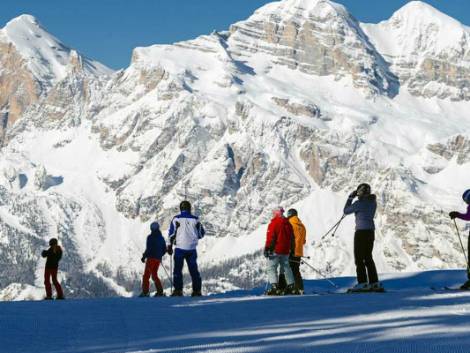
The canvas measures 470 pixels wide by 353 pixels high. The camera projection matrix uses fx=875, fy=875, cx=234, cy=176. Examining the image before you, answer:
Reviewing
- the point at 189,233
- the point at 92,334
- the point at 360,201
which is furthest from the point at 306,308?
the point at 189,233

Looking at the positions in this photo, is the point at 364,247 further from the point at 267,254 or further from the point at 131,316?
the point at 131,316

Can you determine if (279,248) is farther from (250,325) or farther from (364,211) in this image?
(250,325)

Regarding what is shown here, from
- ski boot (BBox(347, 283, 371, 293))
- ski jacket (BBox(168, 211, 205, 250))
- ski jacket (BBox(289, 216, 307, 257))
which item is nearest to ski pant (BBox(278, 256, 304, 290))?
ski jacket (BBox(289, 216, 307, 257))

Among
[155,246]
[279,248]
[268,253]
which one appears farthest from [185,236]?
[155,246]

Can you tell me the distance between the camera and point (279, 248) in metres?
19.8

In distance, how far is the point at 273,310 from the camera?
13.1 metres

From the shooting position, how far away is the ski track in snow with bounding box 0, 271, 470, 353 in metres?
8.63

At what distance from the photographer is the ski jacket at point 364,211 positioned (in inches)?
714

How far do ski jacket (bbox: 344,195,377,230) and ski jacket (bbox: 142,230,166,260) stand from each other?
696 centimetres

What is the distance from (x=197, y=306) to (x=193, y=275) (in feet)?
22.7

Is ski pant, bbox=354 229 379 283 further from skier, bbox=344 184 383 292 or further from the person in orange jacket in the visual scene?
the person in orange jacket

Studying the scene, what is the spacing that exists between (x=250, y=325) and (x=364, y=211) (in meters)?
7.92

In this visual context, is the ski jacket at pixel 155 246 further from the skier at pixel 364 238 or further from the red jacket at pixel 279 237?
the skier at pixel 364 238

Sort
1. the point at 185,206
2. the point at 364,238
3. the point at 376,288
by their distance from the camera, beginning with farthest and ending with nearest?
1. the point at 185,206
2. the point at 364,238
3. the point at 376,288
